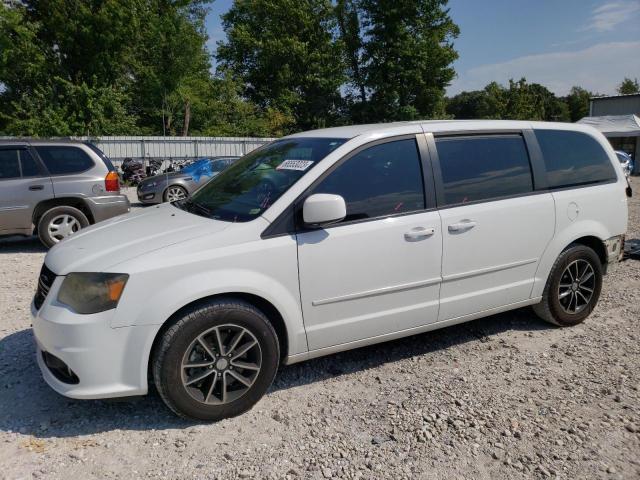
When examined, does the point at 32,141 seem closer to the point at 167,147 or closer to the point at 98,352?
the point at 98,352

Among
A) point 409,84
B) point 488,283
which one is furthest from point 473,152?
point 409,84

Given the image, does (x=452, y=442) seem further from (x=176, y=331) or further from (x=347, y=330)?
(x=176, y=331)

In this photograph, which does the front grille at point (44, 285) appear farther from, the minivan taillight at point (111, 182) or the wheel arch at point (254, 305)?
the minivan taillight at point (111, 182)

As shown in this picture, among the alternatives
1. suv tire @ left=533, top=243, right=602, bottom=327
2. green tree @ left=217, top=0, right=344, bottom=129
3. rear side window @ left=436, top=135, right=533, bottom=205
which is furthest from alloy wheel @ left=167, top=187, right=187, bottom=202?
green tree @ left=217, top=0, right=344, bottom=129

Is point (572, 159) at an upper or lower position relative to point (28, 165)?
lower

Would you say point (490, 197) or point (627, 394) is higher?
point (490, 197)

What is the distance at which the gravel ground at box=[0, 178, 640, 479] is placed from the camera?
263cm

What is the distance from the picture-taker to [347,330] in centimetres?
334

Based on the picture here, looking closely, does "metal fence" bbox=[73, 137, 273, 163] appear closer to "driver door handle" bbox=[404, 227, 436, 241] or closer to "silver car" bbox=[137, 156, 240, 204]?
"silver car" bbox=[137, 156, 240, 204]

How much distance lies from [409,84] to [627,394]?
38.8 metres

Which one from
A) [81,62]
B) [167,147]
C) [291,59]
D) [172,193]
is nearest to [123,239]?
[172,193]

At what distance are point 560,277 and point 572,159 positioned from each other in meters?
1.04

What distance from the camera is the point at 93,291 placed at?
2771 millimetres

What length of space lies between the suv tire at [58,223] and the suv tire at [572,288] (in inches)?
255
